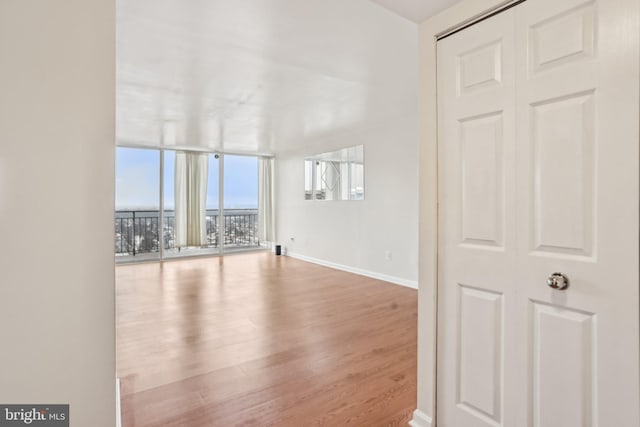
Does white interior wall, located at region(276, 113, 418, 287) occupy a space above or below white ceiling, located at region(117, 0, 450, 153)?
below

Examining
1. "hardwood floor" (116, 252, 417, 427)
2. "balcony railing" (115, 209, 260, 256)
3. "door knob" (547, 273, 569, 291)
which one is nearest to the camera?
"door knob" (547, 273, 569, 291)

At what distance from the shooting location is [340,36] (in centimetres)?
234

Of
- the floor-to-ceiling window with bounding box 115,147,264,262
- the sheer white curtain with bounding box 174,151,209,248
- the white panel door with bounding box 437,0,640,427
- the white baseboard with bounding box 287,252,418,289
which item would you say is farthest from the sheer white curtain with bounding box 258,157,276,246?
the white panel door with bounding box 437,0,640,427

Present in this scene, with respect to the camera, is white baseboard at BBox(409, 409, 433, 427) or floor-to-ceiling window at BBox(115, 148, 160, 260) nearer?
white baseboard at BBox(409, 409, 433, 427)

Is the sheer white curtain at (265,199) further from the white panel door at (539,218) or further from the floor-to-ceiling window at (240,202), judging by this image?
the white panel door at (539,218)

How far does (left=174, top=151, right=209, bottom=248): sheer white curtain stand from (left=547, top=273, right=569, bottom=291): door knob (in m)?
6.82

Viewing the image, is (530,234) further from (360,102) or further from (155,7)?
(360,102)

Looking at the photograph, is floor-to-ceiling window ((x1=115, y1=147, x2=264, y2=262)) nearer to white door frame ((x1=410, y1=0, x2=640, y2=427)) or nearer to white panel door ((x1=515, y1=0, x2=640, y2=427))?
white door frame ((x1=410, y1=0, x2=640, y2=427))

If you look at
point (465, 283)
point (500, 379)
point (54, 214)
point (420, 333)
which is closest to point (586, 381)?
point (500, 379)

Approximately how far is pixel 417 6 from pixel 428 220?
105cm

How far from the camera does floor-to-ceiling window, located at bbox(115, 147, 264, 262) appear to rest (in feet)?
21.8

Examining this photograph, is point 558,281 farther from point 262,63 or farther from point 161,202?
point 161,202

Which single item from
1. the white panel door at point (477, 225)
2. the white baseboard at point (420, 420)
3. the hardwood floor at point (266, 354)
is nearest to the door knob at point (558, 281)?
the white panel door at point (477, 225)

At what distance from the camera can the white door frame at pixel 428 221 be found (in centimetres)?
163
